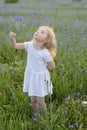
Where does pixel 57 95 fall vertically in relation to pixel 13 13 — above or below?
below

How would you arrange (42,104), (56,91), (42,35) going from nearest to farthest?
(42,35) < (42,104) < (56,91)

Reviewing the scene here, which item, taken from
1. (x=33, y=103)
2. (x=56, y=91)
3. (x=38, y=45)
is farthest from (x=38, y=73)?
(x=56, y=91)

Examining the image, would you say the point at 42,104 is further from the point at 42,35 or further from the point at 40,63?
the point at 42,35

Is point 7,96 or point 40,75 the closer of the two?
point 40,75

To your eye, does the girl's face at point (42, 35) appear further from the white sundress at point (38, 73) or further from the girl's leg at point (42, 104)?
the girl's leg at point (42, 104)

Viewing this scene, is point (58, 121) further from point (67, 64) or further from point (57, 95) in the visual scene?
point (67, 64)

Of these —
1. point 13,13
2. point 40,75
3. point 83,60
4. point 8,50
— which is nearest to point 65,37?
point 8,50

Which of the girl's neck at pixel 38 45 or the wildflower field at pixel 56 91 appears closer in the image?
the wildflower field at pixel 56 91

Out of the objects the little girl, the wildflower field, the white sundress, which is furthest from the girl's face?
the wildflower field

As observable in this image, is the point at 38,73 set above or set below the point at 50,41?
below

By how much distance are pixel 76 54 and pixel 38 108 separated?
1.88 m

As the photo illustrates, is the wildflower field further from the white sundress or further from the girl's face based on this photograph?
the girl's face

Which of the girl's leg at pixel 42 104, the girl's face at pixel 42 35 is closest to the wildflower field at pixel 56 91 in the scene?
the girl's leg at pixel 42 104

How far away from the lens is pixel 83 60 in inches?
183
